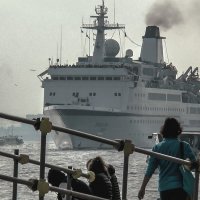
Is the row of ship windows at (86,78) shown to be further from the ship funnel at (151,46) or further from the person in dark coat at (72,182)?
the person in dark coat at (72,182)

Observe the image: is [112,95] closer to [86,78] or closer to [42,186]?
[86,78]

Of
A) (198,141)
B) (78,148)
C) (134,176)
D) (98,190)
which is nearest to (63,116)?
(78,148)

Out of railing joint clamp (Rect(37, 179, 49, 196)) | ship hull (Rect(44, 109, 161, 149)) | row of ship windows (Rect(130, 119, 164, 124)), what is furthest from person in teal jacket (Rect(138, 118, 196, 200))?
row of ship windows (Rect(130, 119, 164, 124))

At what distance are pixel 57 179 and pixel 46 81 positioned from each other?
277 feet

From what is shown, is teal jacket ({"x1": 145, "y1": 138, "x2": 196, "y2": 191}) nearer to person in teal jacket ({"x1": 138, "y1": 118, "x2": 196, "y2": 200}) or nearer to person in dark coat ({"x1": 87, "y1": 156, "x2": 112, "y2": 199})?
person in teal jacket ({"x1": 138, "y1": 118, "x2": 196, "y2": 200})

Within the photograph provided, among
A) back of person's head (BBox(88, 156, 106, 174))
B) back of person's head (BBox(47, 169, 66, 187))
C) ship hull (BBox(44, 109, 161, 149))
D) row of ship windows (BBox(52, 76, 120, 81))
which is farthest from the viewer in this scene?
row of ship windows (BBox(52, 76, 120, 81))

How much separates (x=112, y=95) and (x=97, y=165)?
8289 cm

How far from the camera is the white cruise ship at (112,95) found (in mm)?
92000

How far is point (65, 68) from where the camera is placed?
309ft

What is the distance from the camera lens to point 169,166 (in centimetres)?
966

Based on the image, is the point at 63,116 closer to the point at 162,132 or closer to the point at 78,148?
the point at 78,148

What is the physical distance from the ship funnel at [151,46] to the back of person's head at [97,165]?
10103 centimetres

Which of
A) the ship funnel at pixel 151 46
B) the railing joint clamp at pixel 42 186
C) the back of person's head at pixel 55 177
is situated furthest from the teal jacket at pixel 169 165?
the ship funnel at pixel 151 46

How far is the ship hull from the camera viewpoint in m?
90.4
